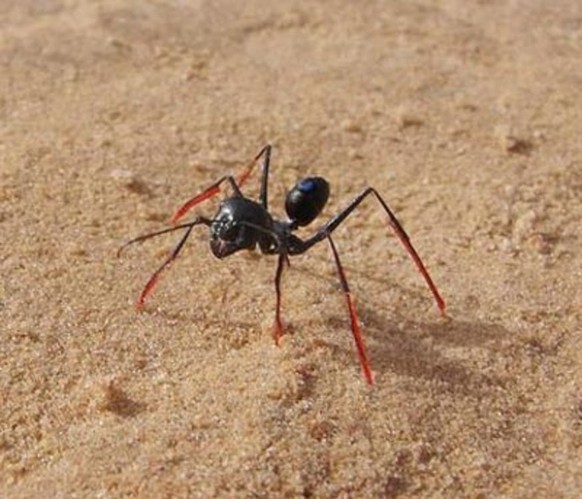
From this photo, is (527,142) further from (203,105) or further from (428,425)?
(428,425)

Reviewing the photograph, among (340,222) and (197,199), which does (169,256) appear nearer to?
(197,199)

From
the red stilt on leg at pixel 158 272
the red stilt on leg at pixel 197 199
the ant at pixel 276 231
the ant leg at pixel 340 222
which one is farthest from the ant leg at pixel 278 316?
the red stilt on leg at pixel 197 199

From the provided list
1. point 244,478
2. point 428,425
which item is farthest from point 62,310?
point 428,425

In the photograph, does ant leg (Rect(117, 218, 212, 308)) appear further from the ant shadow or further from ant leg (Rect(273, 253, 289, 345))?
the ant shadow

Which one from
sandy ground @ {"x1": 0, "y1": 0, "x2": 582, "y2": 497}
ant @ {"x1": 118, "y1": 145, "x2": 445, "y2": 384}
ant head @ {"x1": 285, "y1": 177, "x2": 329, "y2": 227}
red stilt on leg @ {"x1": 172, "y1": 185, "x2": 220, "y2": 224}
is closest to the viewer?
sandy ground @ {"x1": 0, "y1": 0, "x2": 582, "y2": 497}

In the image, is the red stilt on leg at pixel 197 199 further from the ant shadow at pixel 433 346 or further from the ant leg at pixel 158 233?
the ant shadow at pixel 433 346

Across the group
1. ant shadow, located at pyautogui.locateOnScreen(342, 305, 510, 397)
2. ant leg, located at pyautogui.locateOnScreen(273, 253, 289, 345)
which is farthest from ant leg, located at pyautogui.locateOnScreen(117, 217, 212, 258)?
ant shadow, located at pyautogui.locateOnScreen(342, 305, 510, 397)
